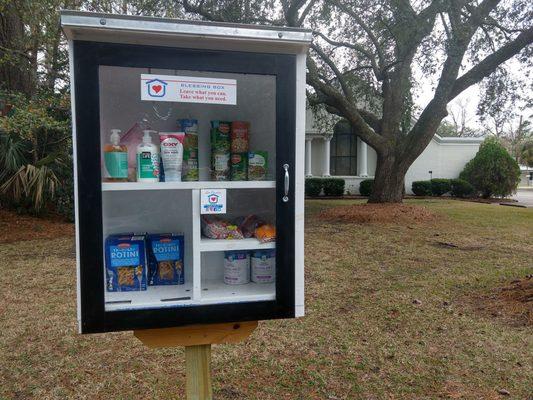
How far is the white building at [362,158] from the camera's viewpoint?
21.8m

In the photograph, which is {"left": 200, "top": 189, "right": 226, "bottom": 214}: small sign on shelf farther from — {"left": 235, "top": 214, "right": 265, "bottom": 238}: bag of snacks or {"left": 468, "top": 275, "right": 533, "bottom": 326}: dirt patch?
{"left": 468, "top": 275, "right": 533, "bottom": 326}: dirt patch

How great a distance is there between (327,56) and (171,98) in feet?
40.8

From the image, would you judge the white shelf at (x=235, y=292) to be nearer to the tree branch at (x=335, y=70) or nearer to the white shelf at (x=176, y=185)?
the white shelf at (x=176, y=185)

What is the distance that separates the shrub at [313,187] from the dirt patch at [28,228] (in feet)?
40.2

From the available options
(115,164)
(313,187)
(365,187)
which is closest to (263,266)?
(115,164)

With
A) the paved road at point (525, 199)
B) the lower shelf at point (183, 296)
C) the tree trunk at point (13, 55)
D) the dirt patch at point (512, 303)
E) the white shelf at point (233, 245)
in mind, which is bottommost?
the dirt patch at point (512, 303)

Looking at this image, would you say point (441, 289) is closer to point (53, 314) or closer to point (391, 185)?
point (53, 314)

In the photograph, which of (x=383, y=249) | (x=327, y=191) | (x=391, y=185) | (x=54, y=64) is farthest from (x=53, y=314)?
(x=327, y=191)

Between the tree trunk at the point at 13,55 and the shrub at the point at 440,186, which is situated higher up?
the tree trunk at the point at 13,55

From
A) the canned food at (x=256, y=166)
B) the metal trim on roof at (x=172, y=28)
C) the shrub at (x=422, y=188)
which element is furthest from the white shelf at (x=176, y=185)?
the shrub at (x=422, y=188)

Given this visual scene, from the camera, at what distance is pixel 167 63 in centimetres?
154

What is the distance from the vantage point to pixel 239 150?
1940mm

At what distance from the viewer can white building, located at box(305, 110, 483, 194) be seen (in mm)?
21750

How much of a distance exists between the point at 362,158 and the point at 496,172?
6081 mm
